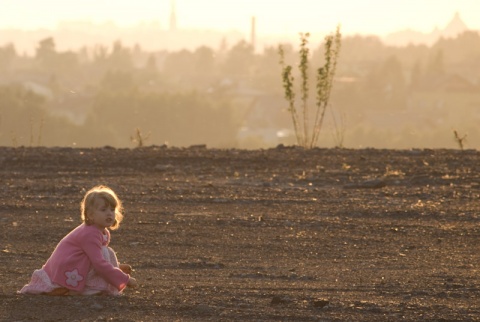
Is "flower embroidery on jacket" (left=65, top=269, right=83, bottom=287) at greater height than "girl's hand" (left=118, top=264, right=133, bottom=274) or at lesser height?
lesser

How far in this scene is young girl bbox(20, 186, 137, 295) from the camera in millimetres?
7324

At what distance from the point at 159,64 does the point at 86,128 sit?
72.1 meters

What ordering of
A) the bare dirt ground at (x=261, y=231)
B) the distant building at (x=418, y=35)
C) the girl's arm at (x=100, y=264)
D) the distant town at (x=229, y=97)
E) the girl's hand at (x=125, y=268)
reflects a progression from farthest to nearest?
the distant building at (x=418, y=35) < the distant town at (x=229, y=97) < the girl's hand at (x=125, y=268) < the girl's arm at (x=100, y=264) < the bare dirt ground at (x=261, y=231)

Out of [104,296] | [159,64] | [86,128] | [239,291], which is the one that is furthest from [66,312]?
[159,64]

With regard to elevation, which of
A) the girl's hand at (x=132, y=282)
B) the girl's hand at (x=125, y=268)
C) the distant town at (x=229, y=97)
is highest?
the distant town at (x=229, y=97)

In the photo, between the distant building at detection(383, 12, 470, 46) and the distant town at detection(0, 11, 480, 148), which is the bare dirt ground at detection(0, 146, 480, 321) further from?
the distant building at detection(383, 12, 470, 46)

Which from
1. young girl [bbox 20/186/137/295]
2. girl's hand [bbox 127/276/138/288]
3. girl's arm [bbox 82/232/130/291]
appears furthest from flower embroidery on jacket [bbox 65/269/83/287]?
girl's hand [bbox 127/276/138/288]

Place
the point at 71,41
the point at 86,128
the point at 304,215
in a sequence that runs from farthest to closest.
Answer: the point at 71,41, the point at 86,128, the point at 304,215

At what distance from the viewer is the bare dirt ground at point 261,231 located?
7.05 meters

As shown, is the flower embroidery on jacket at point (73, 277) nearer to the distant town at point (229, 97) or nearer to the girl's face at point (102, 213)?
the girl's face at point (102, 213)

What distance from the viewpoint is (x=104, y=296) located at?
7375 mm

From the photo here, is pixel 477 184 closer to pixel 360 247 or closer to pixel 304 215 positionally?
pixel 304 215

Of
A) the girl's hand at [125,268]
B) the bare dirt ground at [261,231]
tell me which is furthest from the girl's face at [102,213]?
the bare dirt ground at [261,231]

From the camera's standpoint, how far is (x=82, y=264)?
7391 mm
